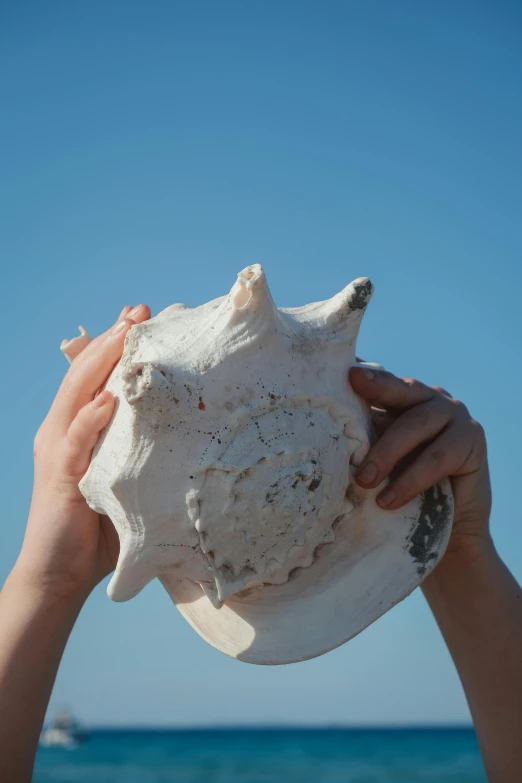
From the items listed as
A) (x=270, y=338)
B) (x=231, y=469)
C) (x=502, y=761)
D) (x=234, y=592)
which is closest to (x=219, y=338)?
(x=270, y=338)

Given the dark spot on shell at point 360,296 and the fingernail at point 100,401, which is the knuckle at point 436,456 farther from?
the fingernail at point 100,401

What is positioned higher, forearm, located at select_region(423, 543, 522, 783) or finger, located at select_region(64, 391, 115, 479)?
finger, located at select_region(64, 391, 115, 479)

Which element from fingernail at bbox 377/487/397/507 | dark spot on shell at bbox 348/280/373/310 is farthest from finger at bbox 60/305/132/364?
fingernail at bbox 377/487/397/507

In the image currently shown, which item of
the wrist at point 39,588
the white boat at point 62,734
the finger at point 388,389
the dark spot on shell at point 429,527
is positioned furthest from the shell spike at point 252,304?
the white boat at point 62,734

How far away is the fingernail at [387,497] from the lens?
2051 mm

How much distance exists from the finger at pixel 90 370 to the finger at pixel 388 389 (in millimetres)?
605

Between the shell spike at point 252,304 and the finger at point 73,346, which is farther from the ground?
the finger at point 73,346

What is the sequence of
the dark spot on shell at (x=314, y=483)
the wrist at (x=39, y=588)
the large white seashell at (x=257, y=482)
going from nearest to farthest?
the large white seashell at (x=257, y=482) < the dark spot on shell at (x=314, y=483) < the wrist at (x=39, y=588)

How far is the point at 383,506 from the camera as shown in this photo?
2.08 metres

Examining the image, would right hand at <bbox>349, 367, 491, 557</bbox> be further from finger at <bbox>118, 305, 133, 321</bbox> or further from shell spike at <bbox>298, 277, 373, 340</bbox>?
finger at <bbox>118, 305, 133, 321</bbox>

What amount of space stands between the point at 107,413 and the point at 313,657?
2.63ft

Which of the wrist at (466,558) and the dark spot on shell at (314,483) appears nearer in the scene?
the dark spot on shell at (314,483)

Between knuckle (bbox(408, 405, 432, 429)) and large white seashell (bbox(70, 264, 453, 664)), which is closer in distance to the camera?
large white seashell (bbox(70, 264, 453, 664))

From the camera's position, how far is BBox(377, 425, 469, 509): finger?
204cm
